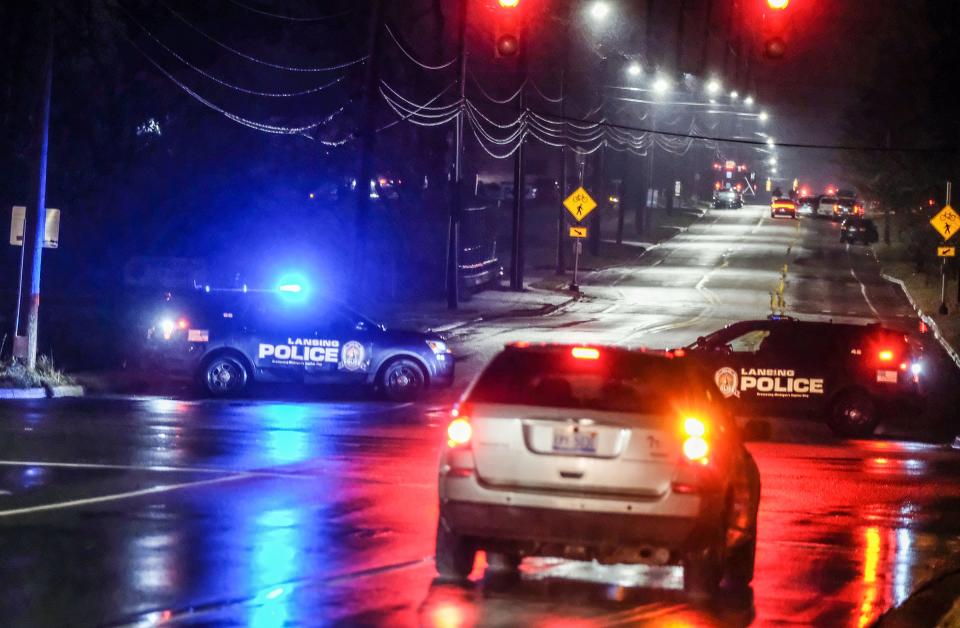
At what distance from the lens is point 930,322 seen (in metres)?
45.6

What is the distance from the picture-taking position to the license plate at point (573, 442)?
355 inches

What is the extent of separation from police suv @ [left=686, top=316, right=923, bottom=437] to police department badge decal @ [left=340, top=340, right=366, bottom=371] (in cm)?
539

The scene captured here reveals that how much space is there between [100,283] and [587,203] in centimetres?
1653

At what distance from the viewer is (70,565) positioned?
9.70 metres

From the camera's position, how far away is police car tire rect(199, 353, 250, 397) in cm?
2344

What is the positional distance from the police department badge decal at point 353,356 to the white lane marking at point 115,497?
30.5 feet

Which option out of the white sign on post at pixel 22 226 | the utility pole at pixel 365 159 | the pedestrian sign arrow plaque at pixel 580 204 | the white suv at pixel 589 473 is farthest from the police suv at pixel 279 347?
the pedestrian sign arrow plaque at pixel 580 204

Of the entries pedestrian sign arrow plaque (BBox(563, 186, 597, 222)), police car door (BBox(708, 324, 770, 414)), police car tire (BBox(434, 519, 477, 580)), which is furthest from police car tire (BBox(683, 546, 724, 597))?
pedestrian sign arrow plaque (BBox(563, 186, 597, 222))

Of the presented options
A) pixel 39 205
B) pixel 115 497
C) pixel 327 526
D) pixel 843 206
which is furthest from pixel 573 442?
A: pixel 843 206

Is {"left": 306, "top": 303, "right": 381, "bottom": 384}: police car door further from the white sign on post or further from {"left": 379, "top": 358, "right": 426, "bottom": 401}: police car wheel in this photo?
the white sign on post

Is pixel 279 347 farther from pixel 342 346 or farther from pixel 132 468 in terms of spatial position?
pixel 132 468

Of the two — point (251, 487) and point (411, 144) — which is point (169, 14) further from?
point (251, 487)

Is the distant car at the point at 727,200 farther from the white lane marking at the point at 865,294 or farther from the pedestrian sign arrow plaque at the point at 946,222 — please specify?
the pedestrian sign arrow plaque at the point at 946,222

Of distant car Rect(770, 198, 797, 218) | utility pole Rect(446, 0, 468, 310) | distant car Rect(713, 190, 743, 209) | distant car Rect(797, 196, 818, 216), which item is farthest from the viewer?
distant car Rect(713, 190, 743, 209)
